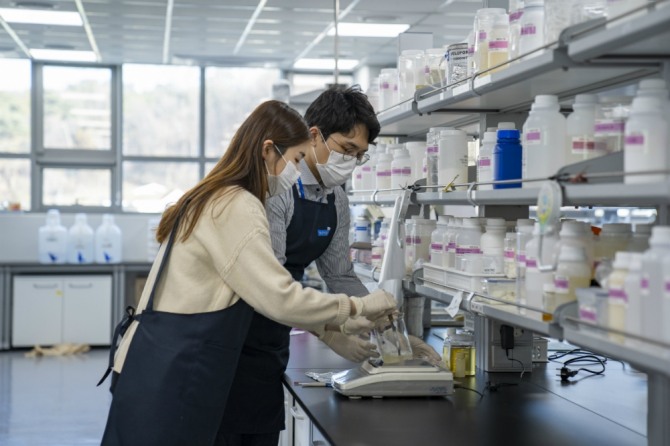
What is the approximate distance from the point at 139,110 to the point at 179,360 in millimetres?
7723

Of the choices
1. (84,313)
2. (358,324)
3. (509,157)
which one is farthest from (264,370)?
(84,313)

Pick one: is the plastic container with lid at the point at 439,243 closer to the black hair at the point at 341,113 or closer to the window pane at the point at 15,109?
the black hair at the point at 341,113

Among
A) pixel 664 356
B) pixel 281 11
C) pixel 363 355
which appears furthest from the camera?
pixel 281 11

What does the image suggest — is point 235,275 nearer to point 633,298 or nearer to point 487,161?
point 487,161

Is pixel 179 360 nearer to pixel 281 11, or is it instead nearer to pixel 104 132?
pixel 281 11

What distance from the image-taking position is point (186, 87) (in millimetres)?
9547

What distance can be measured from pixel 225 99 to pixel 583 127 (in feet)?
26.4

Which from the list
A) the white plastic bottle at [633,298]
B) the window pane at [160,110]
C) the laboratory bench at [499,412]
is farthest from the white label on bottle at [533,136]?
the window pane at [160,110]

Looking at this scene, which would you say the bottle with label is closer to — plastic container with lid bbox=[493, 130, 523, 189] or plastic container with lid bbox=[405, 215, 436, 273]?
plastic container with lid bbox=[493, 130, 523, 189]

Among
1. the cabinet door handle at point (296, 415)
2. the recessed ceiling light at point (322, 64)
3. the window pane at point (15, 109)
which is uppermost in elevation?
the recessed ceiling light at point (322, 64)

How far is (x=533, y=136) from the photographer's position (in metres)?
1.95

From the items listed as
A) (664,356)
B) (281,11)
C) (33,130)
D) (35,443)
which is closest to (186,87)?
(33,130)

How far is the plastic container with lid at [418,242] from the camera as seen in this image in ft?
9.98

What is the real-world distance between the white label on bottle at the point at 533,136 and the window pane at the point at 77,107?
26.2 ft
